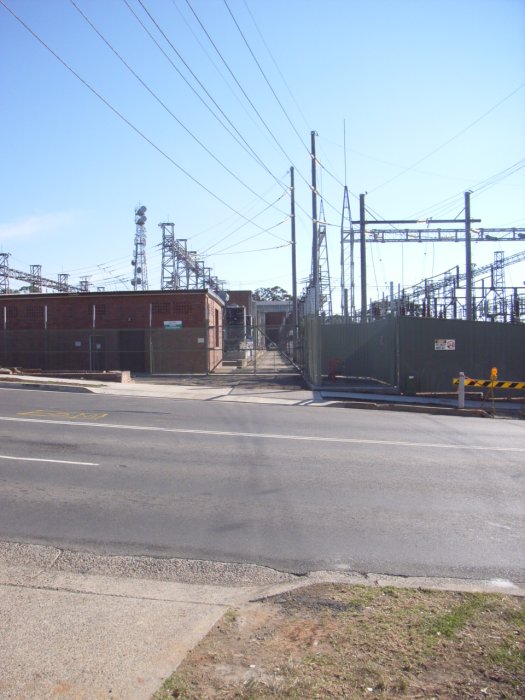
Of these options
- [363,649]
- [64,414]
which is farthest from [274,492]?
[64,414]

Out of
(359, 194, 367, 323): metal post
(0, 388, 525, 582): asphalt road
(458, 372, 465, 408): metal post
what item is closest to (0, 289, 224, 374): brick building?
(359, 194, 367, 323): metal post

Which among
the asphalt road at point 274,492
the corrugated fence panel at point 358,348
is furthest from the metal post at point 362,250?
the asphalt road at point 274,492

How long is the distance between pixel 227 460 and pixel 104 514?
9.49 ft

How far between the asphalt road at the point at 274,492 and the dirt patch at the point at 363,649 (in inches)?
34.8

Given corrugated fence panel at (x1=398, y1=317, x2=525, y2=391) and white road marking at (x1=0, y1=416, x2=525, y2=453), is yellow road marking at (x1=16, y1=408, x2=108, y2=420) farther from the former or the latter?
corrugated fence panel at (x1=398, y1=317, x2=525, y2=391)

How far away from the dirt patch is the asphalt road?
2.90 ft

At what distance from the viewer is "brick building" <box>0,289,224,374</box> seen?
1147 inches

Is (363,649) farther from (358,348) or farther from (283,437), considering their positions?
(358,348)

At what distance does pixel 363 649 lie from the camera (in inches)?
143

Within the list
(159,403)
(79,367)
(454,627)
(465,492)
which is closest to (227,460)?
(465,492)

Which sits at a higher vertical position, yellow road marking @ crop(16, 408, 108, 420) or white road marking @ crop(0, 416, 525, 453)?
yellow road marking @ crop(16, 408, 108, 420)

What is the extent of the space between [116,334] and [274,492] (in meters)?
23.4

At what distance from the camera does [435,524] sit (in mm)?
6457

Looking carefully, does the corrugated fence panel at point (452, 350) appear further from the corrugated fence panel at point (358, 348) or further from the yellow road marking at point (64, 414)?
the yellow road marking at point (64, 414)
